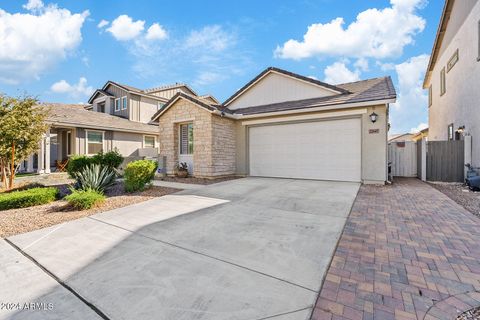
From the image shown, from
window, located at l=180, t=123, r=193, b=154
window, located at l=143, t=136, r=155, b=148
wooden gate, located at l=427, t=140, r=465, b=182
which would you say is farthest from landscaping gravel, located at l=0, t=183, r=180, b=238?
window, located at l=143, t=136, r=155, b=148

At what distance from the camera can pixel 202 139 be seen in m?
10.6

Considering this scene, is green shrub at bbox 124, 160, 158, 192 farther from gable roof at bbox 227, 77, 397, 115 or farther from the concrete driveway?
gable roof at bbox 227, 77, 397, 115

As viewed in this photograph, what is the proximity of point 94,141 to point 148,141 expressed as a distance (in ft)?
13.8

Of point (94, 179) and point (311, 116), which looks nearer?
point (94, 179)

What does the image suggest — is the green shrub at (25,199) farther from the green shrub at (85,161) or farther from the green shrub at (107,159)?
the green shrub at (107,159)

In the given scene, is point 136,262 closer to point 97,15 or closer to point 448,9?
point 97,15

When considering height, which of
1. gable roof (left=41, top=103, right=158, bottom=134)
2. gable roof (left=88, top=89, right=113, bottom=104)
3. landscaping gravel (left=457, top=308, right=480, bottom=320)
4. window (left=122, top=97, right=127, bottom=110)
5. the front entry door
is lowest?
landscaping gravel (left=457, top=308, right=480, bottom=320)

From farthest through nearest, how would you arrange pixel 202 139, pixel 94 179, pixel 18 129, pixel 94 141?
pixel 94 141 → pixel 202 139 → pixel 18 129 → pixel 94 179

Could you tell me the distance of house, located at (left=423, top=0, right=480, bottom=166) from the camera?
876 cm

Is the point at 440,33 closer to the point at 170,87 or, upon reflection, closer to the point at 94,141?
the point at 170,87

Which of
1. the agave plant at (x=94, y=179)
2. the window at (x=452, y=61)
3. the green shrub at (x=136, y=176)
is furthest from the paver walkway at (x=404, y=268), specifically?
the window at (x=452, y=61)

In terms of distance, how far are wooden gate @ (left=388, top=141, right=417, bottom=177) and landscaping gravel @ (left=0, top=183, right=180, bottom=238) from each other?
37.9 feet

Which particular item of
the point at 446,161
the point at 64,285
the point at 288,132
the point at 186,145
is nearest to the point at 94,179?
the point at 64,285

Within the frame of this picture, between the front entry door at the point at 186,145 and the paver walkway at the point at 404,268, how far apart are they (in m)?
8.47
